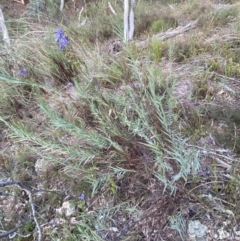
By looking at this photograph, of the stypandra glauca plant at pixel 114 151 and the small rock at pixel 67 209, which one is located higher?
the stypandra glauca plant at pixel 114 151

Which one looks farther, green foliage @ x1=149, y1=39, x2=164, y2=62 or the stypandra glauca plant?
green foliage @ x1=149, y1=39, x2=164, y2=62

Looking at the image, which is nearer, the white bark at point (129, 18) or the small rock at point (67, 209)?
the small rock at point (67, 209)

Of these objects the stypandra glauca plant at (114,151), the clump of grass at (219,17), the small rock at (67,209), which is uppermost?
the clump of grass at (219,17)

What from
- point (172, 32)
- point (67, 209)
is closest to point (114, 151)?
point (67, 209)

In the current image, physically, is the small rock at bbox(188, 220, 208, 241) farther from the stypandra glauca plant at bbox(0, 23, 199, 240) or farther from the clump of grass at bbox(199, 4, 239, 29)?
the clump of grass at bbox(199, 4, 239, 29)

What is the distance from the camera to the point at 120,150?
3.90 ft

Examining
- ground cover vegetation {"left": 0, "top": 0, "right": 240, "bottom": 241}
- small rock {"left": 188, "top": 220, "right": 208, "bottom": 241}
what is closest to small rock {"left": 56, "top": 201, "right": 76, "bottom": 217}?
ground cover vegetation {"left": 0, "top": 0, "right": 240, "bottom": 241}

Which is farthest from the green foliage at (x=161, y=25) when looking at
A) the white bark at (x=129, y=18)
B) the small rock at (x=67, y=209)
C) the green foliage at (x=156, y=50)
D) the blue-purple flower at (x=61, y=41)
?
the small rock at (x=67, y=209)

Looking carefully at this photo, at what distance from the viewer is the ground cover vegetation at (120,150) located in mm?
1119

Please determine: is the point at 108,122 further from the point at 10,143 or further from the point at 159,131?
the point at 10,143

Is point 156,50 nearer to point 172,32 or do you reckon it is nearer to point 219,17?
point 172,32

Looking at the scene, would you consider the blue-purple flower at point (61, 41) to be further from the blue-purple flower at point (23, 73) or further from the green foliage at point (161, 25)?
the green foliage at point (161, 25)

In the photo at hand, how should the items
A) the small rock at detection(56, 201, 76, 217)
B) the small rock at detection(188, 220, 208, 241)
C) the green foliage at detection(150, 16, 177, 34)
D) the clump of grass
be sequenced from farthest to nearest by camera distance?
the green foliage at detection(150, 16, 177, 34)
the clump of grass
the small rock at detection(56, 201, 76, 217)
the small rock at detection(188, 220, 208, 241)

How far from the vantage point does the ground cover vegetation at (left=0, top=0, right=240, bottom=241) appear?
112cm
